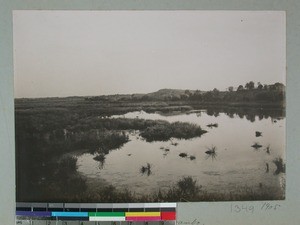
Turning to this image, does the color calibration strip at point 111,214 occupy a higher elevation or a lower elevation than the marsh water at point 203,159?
lower

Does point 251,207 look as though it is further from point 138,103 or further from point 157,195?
point 138,103

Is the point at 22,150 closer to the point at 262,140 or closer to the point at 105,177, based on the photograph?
the point at 105,177

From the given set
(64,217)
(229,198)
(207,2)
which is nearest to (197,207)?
(229,198)

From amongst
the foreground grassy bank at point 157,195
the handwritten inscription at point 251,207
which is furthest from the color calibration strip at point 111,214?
the handwritten inscription at point 251,207

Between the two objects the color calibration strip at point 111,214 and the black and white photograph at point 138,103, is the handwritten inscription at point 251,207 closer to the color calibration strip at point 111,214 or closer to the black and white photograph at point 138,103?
the black and white photograph at point 138,103

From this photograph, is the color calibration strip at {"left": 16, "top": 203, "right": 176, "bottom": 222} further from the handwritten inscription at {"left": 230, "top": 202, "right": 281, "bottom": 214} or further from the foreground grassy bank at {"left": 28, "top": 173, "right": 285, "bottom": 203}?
the handwritten inscription at {"left": 230, "top": 202, "right": 281, "bottom": 214}

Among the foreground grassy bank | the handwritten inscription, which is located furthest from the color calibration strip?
the handwritten inscription
